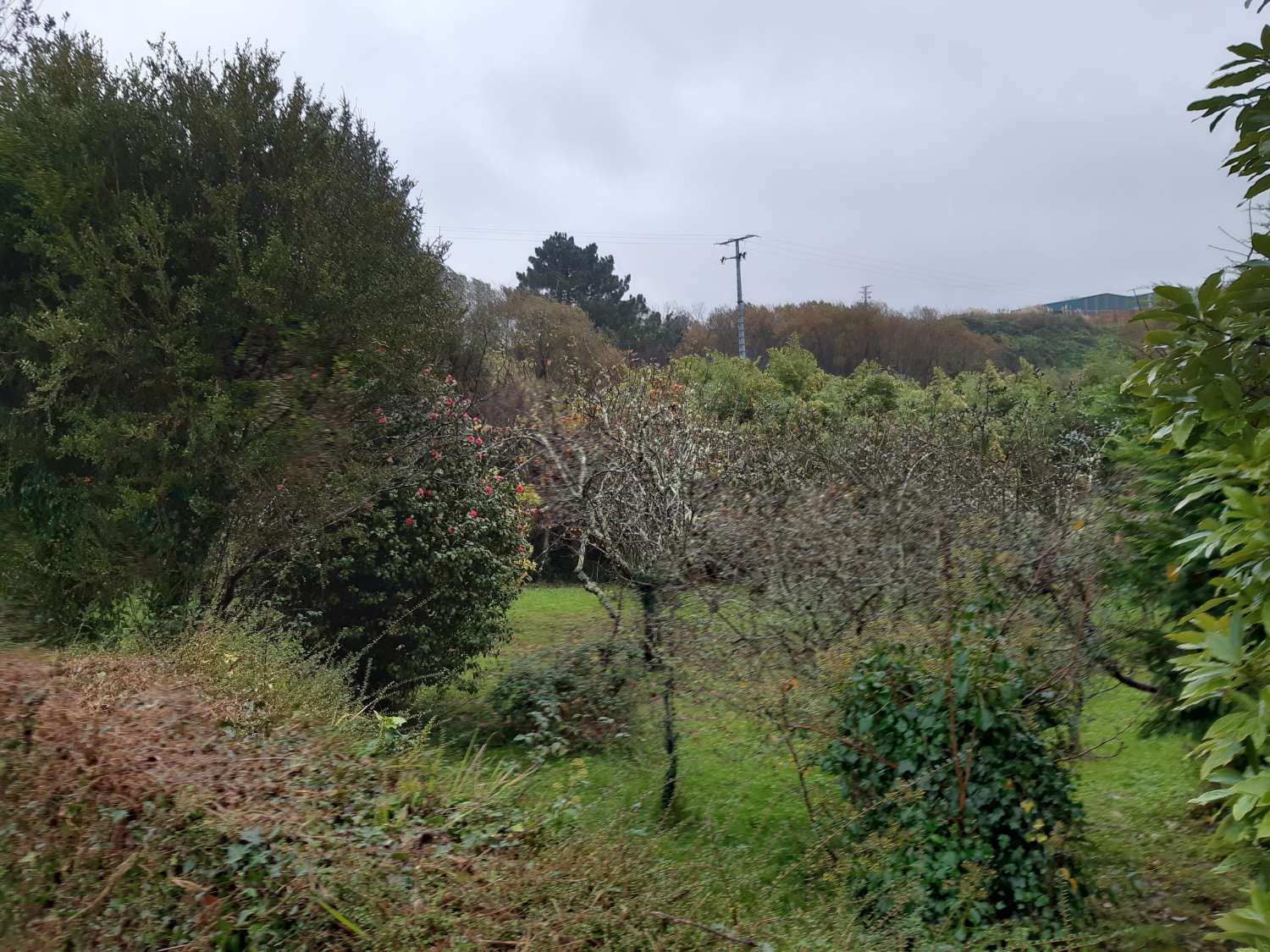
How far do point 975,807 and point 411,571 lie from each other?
5.22m

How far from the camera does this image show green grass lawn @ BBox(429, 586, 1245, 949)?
434 cm

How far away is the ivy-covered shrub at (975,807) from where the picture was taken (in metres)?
4.21

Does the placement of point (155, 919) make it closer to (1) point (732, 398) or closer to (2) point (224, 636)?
(2) point (224, 636)

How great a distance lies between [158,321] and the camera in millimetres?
6980

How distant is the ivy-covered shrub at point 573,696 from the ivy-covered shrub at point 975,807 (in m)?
2.28

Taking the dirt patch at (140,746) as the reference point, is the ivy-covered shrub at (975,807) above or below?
below

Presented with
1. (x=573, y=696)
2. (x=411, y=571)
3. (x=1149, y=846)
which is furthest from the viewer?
(x=411, y=571)

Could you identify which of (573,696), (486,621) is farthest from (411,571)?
(573,696)

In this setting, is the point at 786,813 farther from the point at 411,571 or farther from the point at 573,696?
the point at 411,571

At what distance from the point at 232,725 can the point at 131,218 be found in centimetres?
446

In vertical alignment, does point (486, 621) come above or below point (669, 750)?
above

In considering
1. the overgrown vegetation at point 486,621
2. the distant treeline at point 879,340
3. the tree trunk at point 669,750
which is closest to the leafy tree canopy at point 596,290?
the distant treeline at point 879,340

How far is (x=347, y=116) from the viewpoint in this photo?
341 inches

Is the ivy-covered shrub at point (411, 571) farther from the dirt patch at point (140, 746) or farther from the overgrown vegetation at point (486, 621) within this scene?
the dirt patch at point (140, 746)
